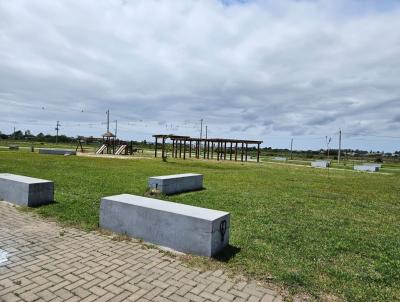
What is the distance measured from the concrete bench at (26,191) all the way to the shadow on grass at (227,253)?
205 inches

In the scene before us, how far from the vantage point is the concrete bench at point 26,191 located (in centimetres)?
788

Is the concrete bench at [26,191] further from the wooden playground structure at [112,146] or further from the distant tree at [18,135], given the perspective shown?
the distant tree at [18,135]

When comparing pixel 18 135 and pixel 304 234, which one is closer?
pixel 304 234

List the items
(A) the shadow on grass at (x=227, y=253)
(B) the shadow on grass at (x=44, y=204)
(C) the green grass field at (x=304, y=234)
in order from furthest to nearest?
(B) the shadow on grass at (x=44, y=204)
(A) the shadow on grass at (x=227, y=253)
(C) the green grass field at (x=304, y=234)

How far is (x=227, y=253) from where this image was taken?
5203 mm

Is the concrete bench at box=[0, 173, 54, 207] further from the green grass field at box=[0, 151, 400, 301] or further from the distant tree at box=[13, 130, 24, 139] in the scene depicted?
the distant tree at box=[13, 130, 24, 139]

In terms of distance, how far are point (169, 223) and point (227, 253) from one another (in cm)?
108

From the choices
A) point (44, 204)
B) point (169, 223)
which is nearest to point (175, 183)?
point (44, 204)

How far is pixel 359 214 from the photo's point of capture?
9117 mm

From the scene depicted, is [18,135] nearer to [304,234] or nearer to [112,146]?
[112,146]

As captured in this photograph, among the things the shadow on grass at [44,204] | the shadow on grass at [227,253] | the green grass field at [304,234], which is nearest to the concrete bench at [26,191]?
the shadow on grass at [44,204]

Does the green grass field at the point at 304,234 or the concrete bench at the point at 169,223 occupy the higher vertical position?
the concrete bench at the point at 169,223

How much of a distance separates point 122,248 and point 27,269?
1.42 meters

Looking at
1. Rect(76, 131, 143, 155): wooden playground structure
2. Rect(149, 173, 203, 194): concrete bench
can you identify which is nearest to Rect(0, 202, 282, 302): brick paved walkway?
Rect(149, 173, 203, 194): concrete bench
